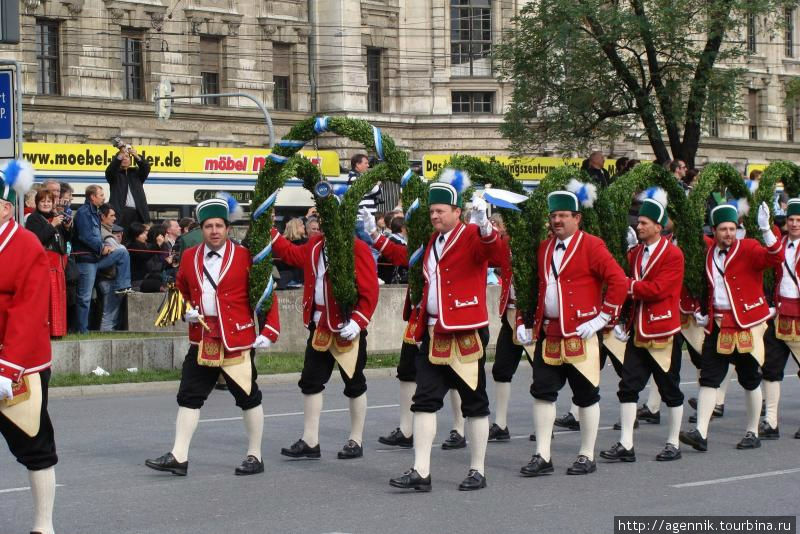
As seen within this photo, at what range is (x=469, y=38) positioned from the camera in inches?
2271

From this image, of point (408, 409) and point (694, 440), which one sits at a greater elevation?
point (408, 409)

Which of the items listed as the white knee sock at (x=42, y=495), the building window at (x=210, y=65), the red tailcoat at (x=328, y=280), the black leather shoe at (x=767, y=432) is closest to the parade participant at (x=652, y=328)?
the black leather shoe at (x=767, y=432)

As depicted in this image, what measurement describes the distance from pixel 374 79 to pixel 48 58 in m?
14.1

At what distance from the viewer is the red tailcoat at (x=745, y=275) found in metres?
12.6

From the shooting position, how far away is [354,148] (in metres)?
51.1

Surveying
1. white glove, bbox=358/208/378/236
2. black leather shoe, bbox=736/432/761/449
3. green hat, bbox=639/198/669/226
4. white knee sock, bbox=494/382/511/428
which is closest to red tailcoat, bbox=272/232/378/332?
white glove, bbox=358/208/378/236

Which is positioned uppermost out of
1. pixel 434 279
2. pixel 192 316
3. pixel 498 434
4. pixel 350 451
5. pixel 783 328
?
pixel 434 279

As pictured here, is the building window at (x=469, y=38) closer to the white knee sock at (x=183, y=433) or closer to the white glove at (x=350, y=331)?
the white glove at (x=350, y=331)

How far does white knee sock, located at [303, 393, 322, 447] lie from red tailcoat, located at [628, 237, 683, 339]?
255 centimetres

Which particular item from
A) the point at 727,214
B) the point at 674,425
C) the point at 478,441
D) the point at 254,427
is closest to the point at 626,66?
the point at 727,214

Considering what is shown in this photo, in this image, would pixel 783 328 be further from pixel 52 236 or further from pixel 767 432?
pixel 52 236

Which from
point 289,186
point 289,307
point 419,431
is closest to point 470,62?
point 289,186

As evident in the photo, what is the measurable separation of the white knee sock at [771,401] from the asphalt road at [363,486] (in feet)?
0.64

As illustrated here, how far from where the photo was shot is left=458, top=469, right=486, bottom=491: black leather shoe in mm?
10250
